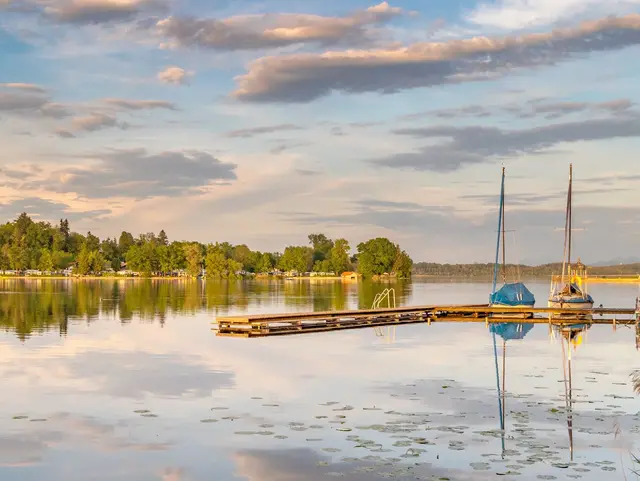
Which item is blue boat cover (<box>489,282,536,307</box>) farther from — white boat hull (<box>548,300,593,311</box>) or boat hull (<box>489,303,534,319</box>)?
white boat hull (<box>548,300,593,311</box>)

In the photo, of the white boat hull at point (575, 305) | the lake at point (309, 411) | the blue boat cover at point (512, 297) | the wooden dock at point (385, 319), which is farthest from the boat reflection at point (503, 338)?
the white boat hull at point (575, 305)

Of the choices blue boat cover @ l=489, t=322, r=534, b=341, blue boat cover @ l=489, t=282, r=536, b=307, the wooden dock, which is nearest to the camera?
the wooden dock

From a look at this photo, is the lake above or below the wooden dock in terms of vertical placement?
below

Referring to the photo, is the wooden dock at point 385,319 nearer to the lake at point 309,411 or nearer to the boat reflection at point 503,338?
the boat reflection at point 503,338

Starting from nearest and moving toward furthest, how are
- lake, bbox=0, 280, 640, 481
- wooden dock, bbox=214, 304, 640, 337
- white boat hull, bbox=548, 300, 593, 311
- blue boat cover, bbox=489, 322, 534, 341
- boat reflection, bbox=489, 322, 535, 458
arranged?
lake, bbox=0, 280, 640, 481, boat reflection, bbox=489, 322, 535, 458, wooden dock, bbox=214, 304, 640, 337, blue boat cover, bbox=489, 322, 534, 341, white boat hull, bbox=548, 300, 593, 311

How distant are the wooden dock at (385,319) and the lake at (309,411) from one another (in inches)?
69.3

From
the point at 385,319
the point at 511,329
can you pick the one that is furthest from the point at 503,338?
the point at 385,319

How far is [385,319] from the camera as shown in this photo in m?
56.1

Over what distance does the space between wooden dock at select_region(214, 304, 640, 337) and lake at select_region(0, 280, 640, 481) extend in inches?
69.3

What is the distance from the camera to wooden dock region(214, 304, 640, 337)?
47125 millimetres

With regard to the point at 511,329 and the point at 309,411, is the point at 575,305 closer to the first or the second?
the point at 511,329

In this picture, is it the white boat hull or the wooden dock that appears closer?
the wooden dock

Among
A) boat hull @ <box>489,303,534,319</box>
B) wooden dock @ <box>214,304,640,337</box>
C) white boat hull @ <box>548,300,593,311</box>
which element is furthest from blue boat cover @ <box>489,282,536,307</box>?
white boat hull @ <box>548,300,593,311</box>

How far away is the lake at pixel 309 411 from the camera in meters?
18.4
